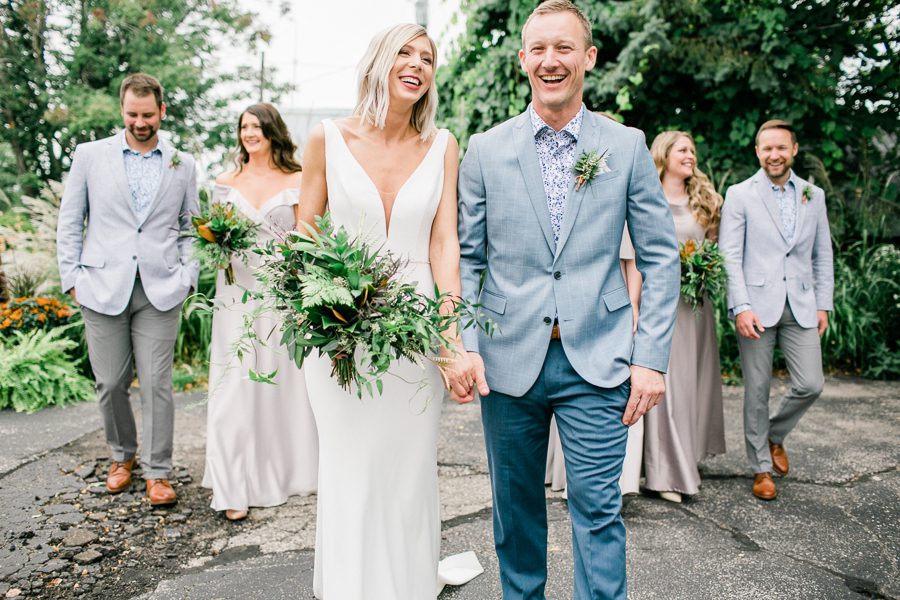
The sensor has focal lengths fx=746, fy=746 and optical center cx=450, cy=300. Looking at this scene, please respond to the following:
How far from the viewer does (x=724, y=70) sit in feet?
29.8

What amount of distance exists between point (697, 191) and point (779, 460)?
6.90 ft

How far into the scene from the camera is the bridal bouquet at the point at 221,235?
15.8 feet

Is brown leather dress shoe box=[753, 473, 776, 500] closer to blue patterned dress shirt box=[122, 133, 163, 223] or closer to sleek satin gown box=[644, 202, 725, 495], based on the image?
sleek satin gown box=[644, 202, 725, 495]

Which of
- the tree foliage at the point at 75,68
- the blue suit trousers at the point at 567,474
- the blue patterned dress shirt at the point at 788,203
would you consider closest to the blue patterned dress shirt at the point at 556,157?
the blue suit trousers at the point at 567,474

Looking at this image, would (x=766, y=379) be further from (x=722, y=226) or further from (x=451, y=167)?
(x=451, y=167)

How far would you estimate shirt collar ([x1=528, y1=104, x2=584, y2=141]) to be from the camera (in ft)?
10.1

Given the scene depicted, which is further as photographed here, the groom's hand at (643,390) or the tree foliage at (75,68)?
the tree foliage at (75,68)

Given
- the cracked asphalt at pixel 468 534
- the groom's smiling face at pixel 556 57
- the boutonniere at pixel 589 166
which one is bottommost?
the cracked asphalt at pixel 468 534

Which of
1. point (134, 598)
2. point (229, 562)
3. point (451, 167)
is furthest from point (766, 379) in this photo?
point (134, 598)

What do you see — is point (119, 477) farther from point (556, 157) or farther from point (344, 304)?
A: point (556, 157)

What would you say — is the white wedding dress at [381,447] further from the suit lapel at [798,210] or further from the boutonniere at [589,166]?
the suit lapel at [798,210]

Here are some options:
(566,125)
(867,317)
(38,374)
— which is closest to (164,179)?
(566,125)

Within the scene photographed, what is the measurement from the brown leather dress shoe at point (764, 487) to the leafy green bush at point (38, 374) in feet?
22.1

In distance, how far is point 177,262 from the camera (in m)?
5.32
